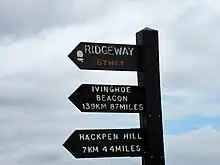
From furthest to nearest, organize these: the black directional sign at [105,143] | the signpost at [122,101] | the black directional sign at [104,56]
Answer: the black directional sign at [104,56]
the signpost at [122,101]
the black directional sign at [105,143]

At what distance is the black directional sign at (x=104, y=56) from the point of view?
8.72 metres

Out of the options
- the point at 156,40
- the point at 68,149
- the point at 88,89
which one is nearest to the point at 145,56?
the point at 156,40

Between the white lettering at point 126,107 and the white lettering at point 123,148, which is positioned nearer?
the white lettering at point 123,148

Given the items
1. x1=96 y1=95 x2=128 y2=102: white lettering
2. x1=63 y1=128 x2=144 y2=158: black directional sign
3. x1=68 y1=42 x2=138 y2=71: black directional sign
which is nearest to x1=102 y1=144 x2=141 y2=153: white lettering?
x1=63 y1=128 x2=144 y2=158: black directional sign

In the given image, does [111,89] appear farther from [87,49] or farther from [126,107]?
[87,49]

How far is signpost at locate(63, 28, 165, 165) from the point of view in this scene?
862 centimetres

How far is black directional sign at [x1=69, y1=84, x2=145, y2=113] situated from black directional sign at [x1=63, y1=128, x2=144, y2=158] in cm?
28

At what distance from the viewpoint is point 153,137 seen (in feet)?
28.7

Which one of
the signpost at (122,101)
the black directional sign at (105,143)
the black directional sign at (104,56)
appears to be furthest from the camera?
the black directional sign at (104,56)

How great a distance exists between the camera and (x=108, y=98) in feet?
28.8

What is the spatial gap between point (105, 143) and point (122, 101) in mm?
597

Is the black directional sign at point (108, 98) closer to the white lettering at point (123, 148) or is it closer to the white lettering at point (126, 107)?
the white lettering at point (126, 107)

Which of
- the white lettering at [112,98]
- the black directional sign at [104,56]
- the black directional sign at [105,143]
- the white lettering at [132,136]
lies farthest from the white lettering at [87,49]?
the white lettering at [132,136]

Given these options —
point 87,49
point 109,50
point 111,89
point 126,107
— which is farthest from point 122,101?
point 87,49
